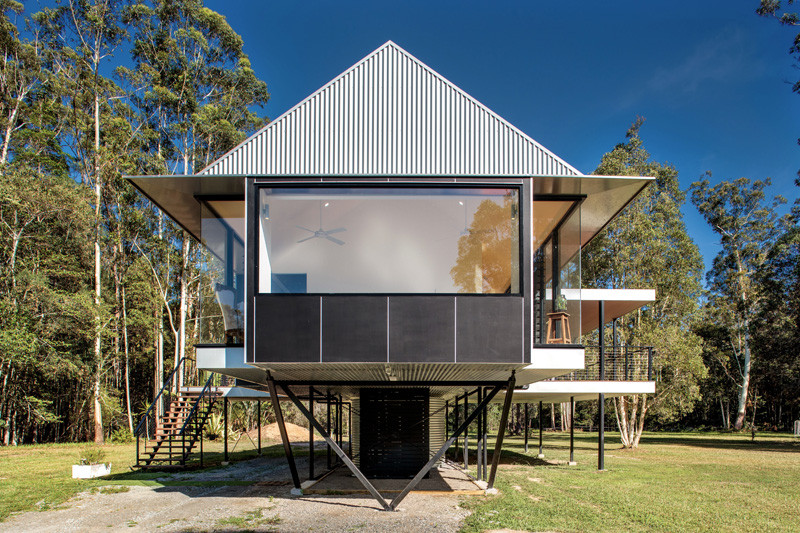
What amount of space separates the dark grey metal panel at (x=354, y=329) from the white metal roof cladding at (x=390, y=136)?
2.09 metres

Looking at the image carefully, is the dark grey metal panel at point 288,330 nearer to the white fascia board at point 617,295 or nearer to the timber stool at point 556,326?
the timber stool at point 556,326

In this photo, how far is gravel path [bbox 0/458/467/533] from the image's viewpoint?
7.73 metres

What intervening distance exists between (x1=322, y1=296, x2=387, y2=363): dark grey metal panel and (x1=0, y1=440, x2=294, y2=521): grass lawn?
17.4ft

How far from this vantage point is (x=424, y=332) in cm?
835

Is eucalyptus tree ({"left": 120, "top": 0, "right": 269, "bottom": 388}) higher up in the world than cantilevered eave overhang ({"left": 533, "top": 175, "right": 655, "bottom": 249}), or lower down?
higher up

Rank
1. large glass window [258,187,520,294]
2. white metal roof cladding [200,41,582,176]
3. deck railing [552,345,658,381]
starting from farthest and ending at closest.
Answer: deck railing [552,345,658,381]
white metal roof cladding [200,41,582,176]
large glass window [258,187,520,294]

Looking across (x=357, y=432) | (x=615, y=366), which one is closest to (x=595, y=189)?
(x=357, y=432)

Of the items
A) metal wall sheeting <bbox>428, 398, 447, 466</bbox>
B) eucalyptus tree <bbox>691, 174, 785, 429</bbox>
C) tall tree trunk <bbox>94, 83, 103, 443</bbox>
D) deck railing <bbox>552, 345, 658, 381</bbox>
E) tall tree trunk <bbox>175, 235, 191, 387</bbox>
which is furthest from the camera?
eucalyptus tree <bbox>691, 174, 785, 429</bbox>

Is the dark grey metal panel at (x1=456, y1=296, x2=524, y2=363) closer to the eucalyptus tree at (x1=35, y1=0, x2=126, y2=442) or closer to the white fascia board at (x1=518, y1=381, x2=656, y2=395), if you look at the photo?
the white fascia board at (x1=518, y1=381, x2=656, y2=395)

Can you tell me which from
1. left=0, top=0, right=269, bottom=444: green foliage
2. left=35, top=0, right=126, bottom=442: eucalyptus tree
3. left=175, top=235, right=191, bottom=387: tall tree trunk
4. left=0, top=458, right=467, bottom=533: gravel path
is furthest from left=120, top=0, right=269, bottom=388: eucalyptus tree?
left=0, top=458, right=467, bottom=533: gravel path

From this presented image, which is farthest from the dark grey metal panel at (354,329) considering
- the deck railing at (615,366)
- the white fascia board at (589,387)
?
the deck railing at (615,366)

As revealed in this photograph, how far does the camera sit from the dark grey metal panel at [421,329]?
27.2 feet

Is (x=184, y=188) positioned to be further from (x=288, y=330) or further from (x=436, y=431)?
(x=436, y=431)

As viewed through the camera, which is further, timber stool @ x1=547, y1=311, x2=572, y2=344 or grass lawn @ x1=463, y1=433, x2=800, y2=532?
timber stool @ x1=547, y1=311, x2=572, y2=344
